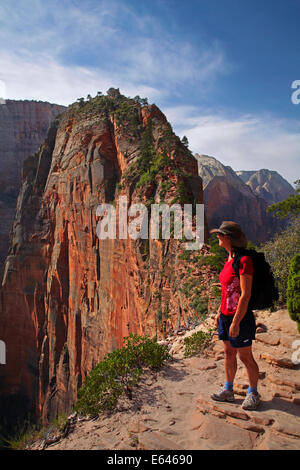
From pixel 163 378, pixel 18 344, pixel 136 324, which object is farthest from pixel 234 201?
pixel 163 378

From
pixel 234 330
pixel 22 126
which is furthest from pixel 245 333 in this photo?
pixel 22 126

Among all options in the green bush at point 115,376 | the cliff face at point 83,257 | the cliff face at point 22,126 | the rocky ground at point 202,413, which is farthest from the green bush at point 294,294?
the cliff face at point 22,126

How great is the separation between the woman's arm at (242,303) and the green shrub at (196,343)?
2.45 meters

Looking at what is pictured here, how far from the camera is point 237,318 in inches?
132

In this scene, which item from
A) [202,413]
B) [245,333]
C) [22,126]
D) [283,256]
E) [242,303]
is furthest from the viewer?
[22,126]

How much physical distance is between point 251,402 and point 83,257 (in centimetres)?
1899

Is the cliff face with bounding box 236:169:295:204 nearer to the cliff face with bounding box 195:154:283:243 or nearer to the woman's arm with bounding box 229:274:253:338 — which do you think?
the cliff face with bounding box 195:154:283:243

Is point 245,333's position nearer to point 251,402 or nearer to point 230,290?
point 230,290

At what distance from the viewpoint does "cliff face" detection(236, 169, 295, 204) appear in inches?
3193

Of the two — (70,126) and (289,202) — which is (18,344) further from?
(289,202)

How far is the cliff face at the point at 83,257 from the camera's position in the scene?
13.4 metres

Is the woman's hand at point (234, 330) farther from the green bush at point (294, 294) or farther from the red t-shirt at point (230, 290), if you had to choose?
the green bush at point (294, 294)

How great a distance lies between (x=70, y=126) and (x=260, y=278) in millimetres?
26022

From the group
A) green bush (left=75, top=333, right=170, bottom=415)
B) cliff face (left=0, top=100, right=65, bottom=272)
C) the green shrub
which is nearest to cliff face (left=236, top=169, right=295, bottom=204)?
cliff face (left=0, top=100, right=65, bottom=272)
